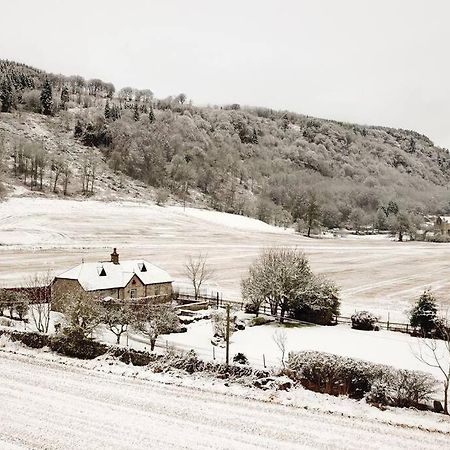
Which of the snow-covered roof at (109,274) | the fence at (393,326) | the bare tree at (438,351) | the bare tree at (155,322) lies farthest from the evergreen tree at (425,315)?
the snow-covered roof at (109,274)

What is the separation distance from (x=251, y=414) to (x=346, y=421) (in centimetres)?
407

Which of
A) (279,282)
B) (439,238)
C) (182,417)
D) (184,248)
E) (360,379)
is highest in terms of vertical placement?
(439,238)

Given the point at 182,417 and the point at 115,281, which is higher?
the point at 115,281

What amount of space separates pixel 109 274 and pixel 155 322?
1371 cm

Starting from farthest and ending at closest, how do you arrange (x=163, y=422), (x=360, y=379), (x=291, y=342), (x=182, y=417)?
(x=291, y=342) → (x=360, y=379) → (x=182, y=417) → (x=163, y=422)

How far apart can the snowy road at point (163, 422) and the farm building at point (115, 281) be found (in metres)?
19.4

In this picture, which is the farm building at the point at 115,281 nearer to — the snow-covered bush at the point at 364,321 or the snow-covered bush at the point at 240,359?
the snow-covered bush at the point at 240,359

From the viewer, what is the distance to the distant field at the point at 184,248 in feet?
200

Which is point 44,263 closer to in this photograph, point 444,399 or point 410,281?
point 410,281

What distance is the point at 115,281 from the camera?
46.0m

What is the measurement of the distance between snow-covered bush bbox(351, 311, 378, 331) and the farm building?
1941cm

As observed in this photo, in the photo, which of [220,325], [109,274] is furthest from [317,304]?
[109,274]

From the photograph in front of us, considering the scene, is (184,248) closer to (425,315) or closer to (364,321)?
(364,321)

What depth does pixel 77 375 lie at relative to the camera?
1044 inches
